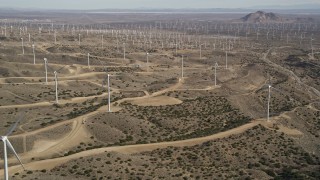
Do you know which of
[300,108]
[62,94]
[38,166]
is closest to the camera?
[38,166]

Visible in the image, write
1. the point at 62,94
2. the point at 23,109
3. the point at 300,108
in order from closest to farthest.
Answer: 1. the point at 23,109
2. the point at 300,108
3. the point at 62,94

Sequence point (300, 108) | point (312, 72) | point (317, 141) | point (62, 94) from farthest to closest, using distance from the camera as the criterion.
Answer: point (312, 72)
point (62, 94)
point (300, 108)
point (317, 141)

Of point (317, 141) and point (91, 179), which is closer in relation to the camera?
point (91, 179)

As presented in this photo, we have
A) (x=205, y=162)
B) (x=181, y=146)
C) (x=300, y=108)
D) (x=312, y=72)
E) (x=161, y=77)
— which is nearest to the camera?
(x=205, y=162)

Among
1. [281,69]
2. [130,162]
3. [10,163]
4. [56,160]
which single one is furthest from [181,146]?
[281,69]

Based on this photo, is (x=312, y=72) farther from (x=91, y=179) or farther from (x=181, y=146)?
(x=91, y=179)

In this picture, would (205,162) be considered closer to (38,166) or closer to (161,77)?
(38,166)

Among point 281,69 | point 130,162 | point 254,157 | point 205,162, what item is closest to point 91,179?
point 130,162

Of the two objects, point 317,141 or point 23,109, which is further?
point 23,109
